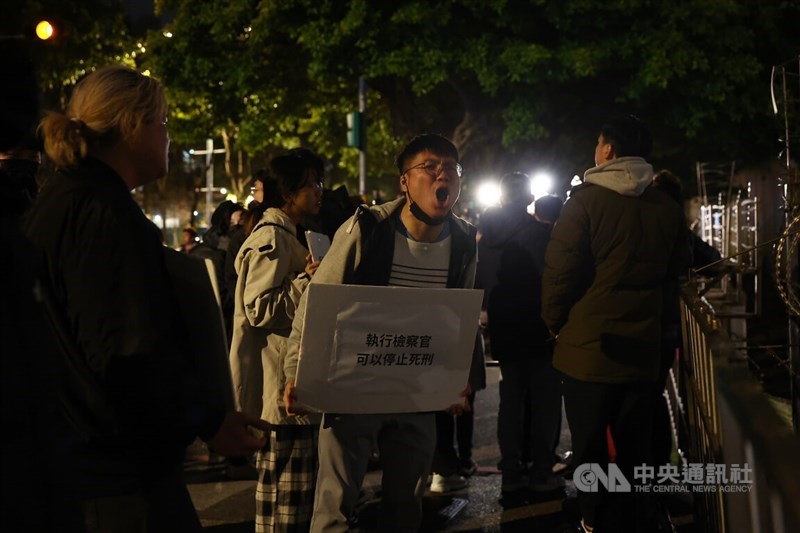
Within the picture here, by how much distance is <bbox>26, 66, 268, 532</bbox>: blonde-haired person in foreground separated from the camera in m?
2.08

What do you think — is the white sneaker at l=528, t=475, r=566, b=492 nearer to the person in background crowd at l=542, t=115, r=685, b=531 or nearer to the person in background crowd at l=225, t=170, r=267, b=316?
the person in background crowd at l=542, t=115, r=685, b=531

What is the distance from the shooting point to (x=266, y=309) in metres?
4.39

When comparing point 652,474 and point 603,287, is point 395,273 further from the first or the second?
point 652,474

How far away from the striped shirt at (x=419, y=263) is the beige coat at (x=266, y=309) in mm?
611

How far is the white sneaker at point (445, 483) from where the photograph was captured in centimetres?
647

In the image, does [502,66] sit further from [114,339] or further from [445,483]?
[114,339]

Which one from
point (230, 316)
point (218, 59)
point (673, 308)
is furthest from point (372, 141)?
point (673, 308)

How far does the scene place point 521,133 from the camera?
62.8ft

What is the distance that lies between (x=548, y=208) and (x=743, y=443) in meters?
4.88

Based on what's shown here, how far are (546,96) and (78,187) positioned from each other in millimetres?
18072

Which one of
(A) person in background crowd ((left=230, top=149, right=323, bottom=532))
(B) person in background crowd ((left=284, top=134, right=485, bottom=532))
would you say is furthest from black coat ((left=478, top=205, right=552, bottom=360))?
(B) person in background crowd ((left=284, top=134, right=485, bottom=532))

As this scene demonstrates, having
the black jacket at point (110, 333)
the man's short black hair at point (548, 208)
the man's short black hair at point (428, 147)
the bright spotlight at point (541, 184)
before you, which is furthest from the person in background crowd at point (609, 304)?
the bright spotlight at point (541, 184)

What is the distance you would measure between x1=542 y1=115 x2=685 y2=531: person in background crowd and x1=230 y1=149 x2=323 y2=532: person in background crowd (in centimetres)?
121

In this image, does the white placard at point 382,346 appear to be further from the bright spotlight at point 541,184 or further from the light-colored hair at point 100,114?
the bright spotlight at point 541,184
